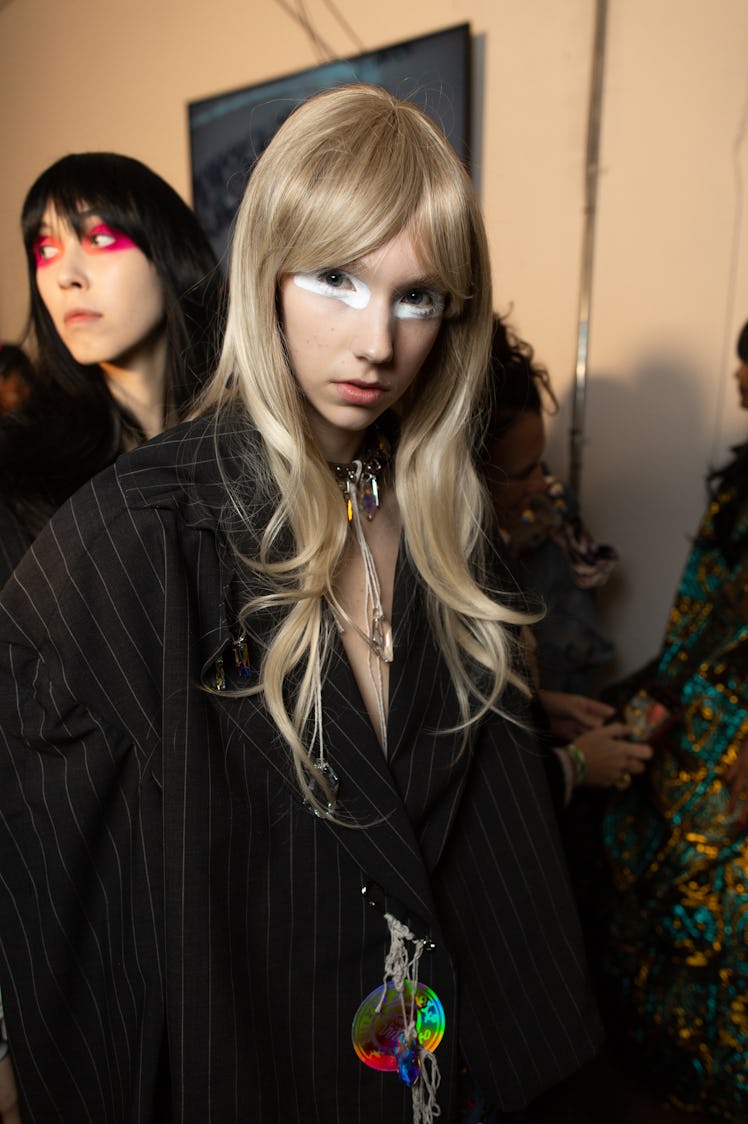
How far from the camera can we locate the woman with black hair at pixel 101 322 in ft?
3.97

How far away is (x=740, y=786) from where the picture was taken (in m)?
1.63

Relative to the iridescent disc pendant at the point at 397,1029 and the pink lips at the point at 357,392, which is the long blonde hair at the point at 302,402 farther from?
the iridescent disc pendant at the point at 397,1029

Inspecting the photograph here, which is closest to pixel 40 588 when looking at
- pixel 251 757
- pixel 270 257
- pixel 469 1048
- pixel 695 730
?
pixel 251 757

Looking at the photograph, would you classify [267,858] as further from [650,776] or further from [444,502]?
[650,776]

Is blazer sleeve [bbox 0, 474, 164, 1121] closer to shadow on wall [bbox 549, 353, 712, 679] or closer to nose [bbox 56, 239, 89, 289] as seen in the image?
nose [bbox 56, 239, 89, 289]

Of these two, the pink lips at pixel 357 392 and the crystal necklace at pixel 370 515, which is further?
the crystal necklace at pixel 370 515

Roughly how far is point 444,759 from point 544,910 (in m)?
0.26

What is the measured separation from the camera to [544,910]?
41.3 inches

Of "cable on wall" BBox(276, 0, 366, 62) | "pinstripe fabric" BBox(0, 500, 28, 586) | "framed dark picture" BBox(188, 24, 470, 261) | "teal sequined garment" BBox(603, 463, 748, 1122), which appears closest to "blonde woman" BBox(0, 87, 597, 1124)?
"pinstripe fabric" BBox(0, 500, 28, 586)

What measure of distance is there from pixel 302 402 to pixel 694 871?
1260 millimetres

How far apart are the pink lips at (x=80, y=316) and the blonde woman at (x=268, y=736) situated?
39 centimetres

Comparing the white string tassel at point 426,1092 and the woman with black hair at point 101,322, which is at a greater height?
the woman with black hair at point 101,322

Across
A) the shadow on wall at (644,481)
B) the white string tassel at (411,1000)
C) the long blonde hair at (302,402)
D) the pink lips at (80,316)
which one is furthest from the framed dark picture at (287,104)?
the white string tassel at (411,1000)

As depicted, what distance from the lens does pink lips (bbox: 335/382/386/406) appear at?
83cm
